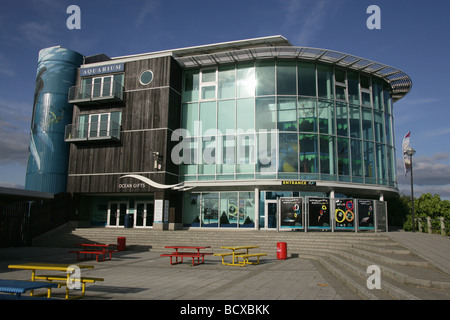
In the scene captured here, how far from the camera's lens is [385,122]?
95.7ft

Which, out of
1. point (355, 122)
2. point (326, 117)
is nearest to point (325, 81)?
point (326, 117)

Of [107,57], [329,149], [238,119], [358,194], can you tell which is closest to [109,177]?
[238,119]

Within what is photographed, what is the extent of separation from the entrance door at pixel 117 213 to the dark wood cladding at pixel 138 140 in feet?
7.92

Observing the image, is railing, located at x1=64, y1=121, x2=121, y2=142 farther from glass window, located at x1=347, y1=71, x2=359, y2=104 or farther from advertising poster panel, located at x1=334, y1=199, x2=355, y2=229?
glass window, located at x1=347, y1=71, x2=359, y2=104

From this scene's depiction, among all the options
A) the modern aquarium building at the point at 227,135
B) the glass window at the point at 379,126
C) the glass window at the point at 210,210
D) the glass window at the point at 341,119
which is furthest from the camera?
the glass window at the point at 379,126

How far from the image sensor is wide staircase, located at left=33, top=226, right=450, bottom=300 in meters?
7.77

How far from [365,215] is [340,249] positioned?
5283 millimetres

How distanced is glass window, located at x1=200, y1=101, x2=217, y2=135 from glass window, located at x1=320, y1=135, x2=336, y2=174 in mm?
8432

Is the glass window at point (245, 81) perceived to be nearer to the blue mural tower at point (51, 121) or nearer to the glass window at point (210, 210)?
the glass window at point (210, 210)

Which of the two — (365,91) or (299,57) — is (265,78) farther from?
(365,91)

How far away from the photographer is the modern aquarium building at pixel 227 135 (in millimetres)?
25625

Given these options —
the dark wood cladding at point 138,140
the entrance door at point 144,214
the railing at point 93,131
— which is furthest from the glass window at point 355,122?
the railing at point 93,131
